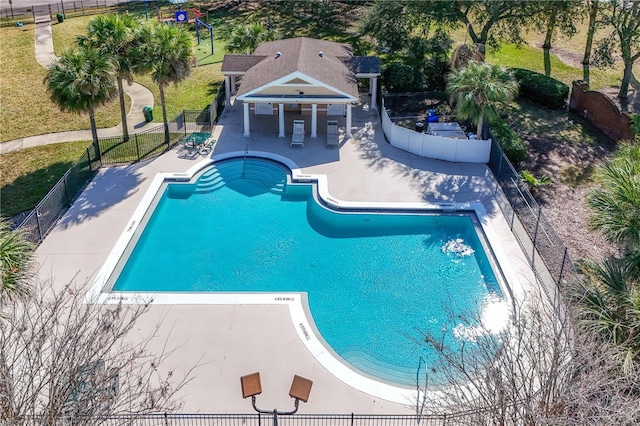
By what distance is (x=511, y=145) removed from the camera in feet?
87.2

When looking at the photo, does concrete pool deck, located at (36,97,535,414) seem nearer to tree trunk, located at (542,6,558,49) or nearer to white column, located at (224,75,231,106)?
white column, located at (224,75,231,106)

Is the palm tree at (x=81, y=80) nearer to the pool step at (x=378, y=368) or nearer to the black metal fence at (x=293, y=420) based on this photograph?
the black metal fence at (x=293, y=420)

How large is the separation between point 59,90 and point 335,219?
12.0 m

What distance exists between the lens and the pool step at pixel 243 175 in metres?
26.1

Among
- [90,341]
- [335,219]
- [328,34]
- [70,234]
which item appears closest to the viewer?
[90,341]

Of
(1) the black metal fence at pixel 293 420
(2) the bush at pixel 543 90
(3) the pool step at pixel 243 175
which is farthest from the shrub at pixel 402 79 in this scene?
(1) the black metal fence at pixel 293 420

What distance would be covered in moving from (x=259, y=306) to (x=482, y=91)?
13724 mm

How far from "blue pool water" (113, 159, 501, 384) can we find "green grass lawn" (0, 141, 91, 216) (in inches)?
196

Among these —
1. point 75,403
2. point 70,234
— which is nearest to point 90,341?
point 75,403

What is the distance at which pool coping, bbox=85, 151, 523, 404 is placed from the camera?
16.2 metres

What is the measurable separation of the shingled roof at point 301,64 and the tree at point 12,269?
15760mm

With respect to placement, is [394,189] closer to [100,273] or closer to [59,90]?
[100,273]

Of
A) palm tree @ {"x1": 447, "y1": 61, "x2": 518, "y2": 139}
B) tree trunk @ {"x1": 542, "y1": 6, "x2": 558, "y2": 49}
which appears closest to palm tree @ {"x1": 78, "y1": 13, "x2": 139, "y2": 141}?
palm tree @ {"x1": 447, "y1": 61, "x2": 518, "y2": 139}

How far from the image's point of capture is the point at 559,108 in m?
32.3
